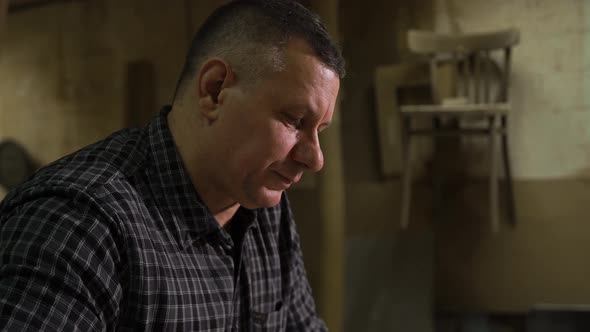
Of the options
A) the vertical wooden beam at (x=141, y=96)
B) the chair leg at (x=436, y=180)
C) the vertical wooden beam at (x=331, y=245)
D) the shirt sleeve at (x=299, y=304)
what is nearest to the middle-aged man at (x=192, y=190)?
the shirt sleeve at (x=299, y=304)

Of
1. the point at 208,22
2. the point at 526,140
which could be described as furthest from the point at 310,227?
the point at 208,22

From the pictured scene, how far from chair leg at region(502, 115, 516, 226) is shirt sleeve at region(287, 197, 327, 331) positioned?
234 centimetres

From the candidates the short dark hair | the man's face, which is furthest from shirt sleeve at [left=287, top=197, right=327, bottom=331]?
the short dark hair

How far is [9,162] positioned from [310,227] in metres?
2.55

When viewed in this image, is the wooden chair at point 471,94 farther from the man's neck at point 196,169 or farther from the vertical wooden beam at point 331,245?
the man's neck at point 196,169

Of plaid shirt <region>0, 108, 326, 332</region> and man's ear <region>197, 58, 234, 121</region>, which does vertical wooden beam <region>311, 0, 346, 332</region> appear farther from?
man's ear <region>197, 58, 234, 121</region>

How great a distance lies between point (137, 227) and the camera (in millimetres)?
1071

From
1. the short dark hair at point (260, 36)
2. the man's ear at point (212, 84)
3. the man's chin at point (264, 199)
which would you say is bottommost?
the man's chin at point (264, 199)

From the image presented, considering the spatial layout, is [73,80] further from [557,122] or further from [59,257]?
[59,257]

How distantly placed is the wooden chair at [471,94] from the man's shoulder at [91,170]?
2406 mm

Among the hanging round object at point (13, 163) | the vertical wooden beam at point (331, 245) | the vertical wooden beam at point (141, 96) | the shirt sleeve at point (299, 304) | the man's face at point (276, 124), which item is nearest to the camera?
the man's face at point (276, 124)

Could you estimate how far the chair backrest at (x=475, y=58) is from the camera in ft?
11.4

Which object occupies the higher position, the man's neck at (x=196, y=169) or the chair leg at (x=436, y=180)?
the man's neck at (x=196, y=169)

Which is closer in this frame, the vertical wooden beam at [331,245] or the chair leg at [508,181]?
the vertical wooden beam at [331,245]
